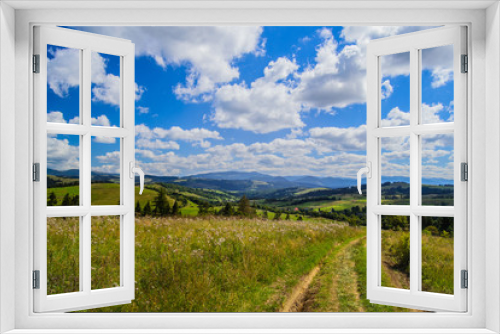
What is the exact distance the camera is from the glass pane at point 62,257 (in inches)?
131

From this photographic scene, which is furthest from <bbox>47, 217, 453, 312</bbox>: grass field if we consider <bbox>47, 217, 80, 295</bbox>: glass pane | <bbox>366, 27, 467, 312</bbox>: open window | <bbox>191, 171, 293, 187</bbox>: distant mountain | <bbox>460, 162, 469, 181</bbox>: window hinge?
<bbox>460, 162, 469, 181</bbox>: window hinge

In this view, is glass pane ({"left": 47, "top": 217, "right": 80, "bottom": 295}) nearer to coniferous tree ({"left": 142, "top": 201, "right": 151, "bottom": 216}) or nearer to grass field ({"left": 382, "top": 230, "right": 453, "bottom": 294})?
coniferous tree ({"left": 142, "top": 201, "right": 151, "bottom": 216})

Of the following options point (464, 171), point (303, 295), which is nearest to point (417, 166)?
point (464, 171)

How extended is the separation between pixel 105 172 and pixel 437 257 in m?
3.76

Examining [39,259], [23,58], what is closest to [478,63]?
[23,58]

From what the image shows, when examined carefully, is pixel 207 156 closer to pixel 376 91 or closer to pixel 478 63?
pixel 376 91

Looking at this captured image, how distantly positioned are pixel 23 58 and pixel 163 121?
3.43m

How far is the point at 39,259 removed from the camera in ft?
5.42

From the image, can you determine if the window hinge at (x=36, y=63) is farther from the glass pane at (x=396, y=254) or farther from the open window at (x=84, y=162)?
the glass pane at (x=396, y=254)

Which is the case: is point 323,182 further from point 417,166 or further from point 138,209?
point 417,166

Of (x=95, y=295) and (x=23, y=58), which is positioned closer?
(x=23, y=58)

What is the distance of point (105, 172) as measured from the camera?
4406mm

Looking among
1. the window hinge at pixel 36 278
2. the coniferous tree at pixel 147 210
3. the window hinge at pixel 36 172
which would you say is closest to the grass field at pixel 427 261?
the window hinge at pixel 36 278

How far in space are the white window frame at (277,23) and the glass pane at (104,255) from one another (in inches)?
83.1
